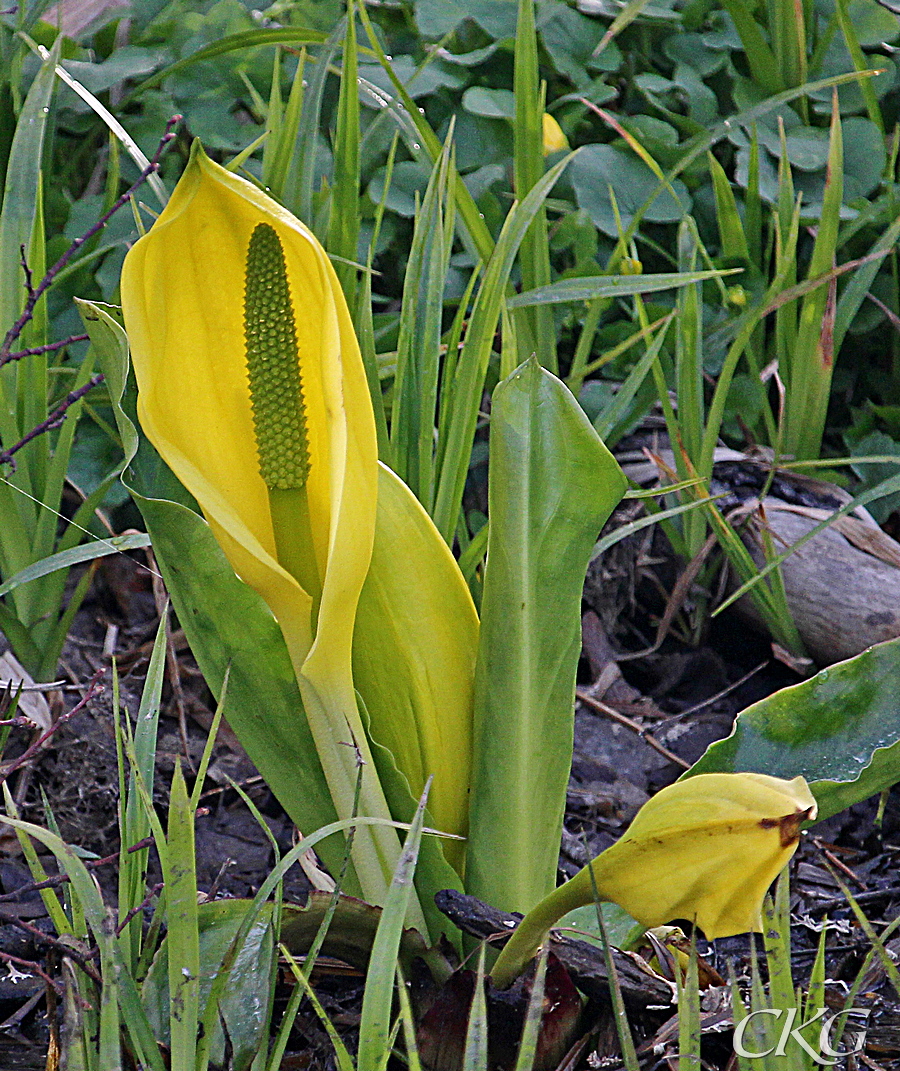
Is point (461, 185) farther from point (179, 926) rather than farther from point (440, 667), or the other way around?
point (179, 926)

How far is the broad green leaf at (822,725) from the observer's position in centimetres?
75

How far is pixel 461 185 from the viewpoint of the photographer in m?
1.08

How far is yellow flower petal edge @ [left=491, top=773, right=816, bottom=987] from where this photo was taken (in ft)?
1.92

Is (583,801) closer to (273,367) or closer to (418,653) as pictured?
(418,653)

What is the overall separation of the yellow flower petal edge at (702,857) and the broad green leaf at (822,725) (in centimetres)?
13

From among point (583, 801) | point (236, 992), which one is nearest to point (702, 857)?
point (236, 992)

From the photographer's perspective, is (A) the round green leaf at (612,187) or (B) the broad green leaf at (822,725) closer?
(B) the broad green leaf at (822,725)

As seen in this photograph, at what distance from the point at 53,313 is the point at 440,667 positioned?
91 cm

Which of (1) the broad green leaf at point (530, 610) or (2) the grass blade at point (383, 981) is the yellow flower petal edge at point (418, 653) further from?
(2) the grass blade at point (383, 981)

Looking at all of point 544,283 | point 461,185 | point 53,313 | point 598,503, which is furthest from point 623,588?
point 53,313

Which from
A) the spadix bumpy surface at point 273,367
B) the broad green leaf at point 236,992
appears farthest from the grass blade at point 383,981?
the spadix bumpy surface at point 273,367

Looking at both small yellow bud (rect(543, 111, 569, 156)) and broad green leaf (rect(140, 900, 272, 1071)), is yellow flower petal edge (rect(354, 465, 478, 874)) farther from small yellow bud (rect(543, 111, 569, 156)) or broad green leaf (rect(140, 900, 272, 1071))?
small yellow bud (rect(543, 111, 569, 156))

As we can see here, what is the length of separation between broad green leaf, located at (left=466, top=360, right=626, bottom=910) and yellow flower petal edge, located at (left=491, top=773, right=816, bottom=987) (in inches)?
3.1

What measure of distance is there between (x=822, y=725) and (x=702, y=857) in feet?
0.66
